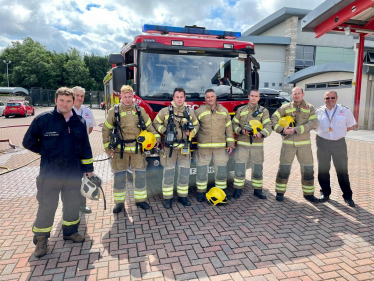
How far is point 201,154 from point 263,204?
1444 mm

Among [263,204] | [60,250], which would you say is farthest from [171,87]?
[60,250]

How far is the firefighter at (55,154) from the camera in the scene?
319cm

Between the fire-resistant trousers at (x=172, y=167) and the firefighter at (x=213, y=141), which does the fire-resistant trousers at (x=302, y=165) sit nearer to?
the firefighter at (x=213, y=141)

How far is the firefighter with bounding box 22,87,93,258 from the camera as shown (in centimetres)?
319

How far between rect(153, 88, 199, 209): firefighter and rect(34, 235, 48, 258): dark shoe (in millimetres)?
1949

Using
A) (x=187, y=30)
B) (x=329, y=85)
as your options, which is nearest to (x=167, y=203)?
(x=187, y=30)

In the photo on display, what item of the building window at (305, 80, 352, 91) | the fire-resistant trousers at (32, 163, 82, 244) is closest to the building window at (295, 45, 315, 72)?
the building window at (305, 80, 352, 91)

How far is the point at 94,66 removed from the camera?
51.0m

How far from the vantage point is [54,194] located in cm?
329

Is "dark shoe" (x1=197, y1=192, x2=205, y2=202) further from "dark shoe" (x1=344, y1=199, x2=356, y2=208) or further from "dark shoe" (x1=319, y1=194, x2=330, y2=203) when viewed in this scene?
"dark shoe" (x1=344, y1=199, x2=356, y2=208)

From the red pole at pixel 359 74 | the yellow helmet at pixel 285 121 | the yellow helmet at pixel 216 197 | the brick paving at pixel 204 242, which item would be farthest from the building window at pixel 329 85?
the yellow helmet at pixel 216 197

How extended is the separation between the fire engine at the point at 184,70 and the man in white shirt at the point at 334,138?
1.49m

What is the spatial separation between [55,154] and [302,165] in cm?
412

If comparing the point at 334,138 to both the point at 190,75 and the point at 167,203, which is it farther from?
the point at 167,203
